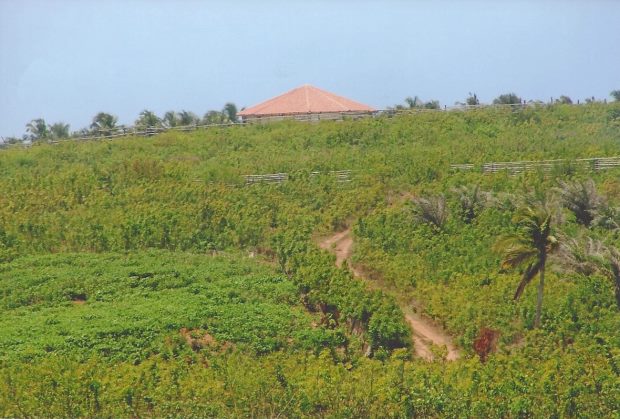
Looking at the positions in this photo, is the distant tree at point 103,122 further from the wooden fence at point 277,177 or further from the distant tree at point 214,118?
the wooden fence at point 277,177

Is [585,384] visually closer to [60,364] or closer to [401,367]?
[401,367]

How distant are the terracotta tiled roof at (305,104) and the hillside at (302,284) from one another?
310 inches

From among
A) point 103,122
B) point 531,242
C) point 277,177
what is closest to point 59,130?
point 103,122

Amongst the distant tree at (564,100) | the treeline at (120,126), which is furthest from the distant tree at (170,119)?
the distant tree at (564,100)

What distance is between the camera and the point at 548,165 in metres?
29.8

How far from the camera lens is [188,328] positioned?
19.5 m

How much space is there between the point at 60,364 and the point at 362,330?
712 cm

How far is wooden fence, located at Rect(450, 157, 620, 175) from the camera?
29578 millimetres

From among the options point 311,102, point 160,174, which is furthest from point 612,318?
point 311,102

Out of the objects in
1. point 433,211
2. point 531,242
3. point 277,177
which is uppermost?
point 277,177

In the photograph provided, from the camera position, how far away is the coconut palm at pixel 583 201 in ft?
80.6

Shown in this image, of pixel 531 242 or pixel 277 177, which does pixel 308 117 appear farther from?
pixel 531 242

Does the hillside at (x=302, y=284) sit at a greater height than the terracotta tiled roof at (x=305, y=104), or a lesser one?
lesser

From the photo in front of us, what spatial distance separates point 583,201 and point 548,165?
5.19m
